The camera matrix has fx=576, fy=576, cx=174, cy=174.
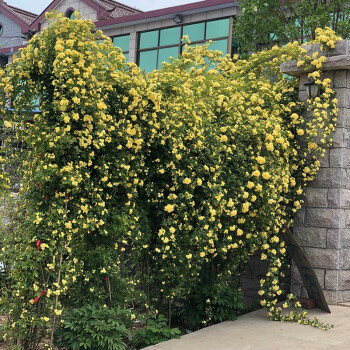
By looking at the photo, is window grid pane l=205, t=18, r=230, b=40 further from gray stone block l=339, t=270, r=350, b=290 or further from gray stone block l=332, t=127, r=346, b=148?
gray stone block l=339, t=270, r=350, b=290

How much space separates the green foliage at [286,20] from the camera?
38.7ft

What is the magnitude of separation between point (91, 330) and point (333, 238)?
352cm

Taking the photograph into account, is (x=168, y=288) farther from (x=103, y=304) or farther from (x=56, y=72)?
(x=56, y=72)

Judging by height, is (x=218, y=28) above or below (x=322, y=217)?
above

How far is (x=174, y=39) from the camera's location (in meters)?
20.9

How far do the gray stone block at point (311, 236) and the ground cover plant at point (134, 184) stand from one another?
33 cm

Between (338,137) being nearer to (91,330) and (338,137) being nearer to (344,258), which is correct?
(344,258)

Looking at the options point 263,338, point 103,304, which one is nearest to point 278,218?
point 263,338

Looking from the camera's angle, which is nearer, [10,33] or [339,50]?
[339,50]

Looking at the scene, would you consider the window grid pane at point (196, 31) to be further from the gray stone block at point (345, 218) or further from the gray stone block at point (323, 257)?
the gray stone block at point (323, 257)

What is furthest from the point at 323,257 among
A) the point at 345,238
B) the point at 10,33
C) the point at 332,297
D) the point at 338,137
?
the point at 10,33

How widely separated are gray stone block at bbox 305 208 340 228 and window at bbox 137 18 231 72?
1201 cm

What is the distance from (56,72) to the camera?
4926 millimetres

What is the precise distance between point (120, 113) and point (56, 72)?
0.77 meters
